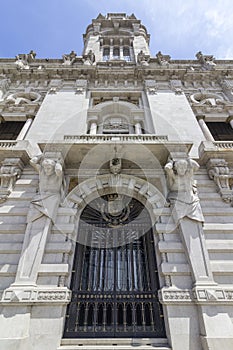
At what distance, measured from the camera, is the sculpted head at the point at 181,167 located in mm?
8188

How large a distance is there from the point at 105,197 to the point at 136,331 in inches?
213

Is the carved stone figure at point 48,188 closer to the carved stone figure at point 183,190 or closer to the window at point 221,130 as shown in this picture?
the carved stone figure at point 183,190

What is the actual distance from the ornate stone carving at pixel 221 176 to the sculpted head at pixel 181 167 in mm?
2060

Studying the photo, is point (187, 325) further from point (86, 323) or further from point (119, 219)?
point (119, 219)

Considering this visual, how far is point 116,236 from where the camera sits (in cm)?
870

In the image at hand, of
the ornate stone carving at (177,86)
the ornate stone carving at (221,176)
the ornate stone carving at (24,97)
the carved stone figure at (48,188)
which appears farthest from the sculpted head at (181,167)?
the ornate stone carving at (24,97)

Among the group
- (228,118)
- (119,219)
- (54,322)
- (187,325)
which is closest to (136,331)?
(187,325)

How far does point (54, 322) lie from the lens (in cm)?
587

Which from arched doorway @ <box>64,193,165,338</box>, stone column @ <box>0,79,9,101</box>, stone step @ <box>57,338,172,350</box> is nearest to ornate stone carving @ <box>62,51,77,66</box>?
stone column @ <box>0,79,9,101</box>

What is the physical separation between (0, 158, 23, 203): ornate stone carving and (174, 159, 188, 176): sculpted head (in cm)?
744

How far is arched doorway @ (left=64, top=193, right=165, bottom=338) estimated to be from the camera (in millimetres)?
6383

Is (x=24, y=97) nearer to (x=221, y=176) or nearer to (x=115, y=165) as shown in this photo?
(x=115, y=165)

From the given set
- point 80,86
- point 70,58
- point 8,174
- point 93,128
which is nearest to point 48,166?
point 8,174

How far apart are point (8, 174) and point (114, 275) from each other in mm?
6574
